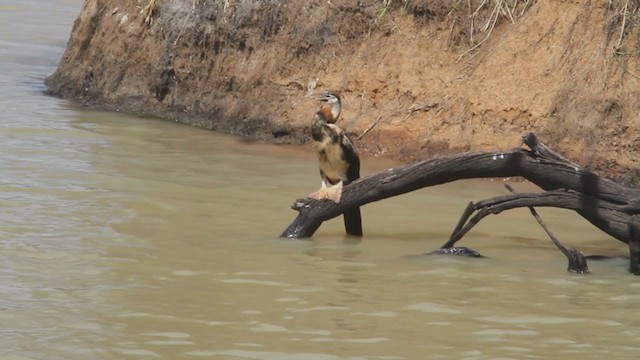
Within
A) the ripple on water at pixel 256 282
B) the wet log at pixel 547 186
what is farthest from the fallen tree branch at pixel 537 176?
the ripple on water at pixel 256 282

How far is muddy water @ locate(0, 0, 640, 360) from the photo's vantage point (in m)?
5.59

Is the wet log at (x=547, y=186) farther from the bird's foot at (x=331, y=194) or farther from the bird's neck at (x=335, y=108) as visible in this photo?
the bird's neck at (x=335, y=108)

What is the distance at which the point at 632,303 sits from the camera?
6211mm

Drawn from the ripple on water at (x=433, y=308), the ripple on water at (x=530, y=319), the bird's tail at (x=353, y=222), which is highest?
the bird's tail at (x=353, y=222)

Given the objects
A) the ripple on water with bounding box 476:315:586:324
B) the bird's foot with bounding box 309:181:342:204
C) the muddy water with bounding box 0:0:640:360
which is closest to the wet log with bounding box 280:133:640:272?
the muddy water with bounding box 0:0:640:360

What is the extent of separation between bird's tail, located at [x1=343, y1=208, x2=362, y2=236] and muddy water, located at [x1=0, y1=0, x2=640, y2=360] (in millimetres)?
83

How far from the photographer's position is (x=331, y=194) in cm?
725

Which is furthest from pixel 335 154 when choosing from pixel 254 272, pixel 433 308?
pixel 433 308

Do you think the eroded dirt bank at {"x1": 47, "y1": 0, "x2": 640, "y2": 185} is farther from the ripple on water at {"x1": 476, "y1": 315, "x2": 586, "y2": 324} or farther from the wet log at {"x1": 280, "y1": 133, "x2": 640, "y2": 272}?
the ripple on water at {"x1": 476, "y1": 315, "x2": 586, "y2": 324}

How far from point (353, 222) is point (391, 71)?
9.55 ft

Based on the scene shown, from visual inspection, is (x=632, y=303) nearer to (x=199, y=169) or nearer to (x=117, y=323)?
(x=117, y=323)

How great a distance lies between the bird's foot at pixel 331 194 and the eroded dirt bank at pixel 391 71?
2488 mm

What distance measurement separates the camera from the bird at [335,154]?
7469mm

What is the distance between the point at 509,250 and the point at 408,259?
671 mm
